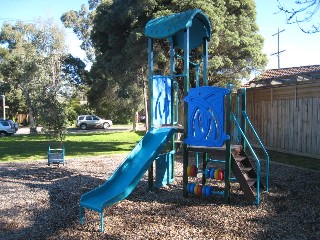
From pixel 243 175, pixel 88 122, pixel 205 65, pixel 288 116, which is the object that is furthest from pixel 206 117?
pixel 88 122

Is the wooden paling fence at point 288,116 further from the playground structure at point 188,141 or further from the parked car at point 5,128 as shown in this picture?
the parked car at point 5,128

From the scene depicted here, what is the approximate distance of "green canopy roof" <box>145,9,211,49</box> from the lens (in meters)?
7.04

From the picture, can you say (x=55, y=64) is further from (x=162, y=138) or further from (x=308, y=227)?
(x=308, y=227)

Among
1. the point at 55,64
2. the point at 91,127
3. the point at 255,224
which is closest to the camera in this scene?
the point at 255,224

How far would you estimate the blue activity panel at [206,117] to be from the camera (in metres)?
6.41

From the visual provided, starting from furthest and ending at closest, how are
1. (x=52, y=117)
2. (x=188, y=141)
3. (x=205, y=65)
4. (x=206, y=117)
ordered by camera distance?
(x=52, y=117) → (x=205, y=65) → (x=188, y=141) → (x=206, y=117)

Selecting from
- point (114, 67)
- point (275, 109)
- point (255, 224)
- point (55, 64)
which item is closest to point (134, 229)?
point (255, 224)

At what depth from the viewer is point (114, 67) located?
1493 cm

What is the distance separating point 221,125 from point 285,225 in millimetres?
2102

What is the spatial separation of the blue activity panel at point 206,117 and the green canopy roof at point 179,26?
1.38 meters

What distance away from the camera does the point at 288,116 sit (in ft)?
39.6

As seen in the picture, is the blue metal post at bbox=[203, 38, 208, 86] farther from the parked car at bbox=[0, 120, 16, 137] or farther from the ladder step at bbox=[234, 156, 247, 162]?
the parked car at bbox=[0, 120, 16, 137]

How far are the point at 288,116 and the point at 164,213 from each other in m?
7.87

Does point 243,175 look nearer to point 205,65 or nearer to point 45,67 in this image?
point 205,65
